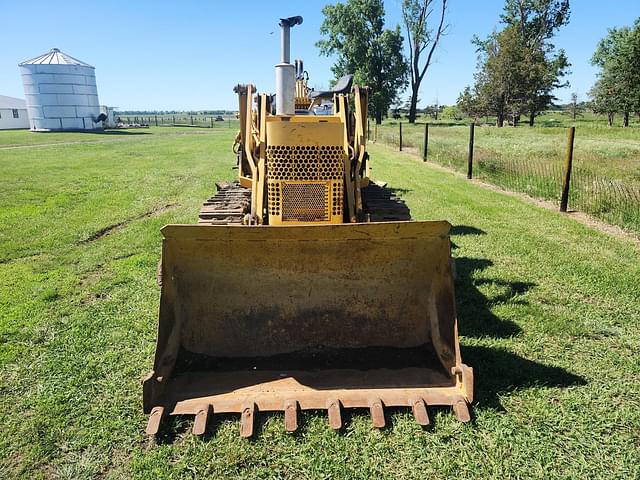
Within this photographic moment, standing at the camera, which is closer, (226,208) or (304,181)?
(304,181)

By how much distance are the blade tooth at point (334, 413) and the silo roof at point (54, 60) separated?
5455 cm

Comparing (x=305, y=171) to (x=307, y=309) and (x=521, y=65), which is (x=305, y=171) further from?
(x=521, y=65)

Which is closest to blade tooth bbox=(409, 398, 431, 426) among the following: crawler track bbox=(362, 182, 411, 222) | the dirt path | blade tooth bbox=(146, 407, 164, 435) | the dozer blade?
the dozer blade

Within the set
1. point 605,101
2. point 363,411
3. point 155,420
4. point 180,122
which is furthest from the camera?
point 180,122

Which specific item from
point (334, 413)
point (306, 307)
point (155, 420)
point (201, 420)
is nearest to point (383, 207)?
point (306, 307)

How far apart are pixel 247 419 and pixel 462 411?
1433 mm

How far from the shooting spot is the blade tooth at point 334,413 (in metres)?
3.18

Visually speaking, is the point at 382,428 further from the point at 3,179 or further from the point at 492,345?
the point at 3,179

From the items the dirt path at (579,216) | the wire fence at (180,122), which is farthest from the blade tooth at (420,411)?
the wire fence at (180,122)

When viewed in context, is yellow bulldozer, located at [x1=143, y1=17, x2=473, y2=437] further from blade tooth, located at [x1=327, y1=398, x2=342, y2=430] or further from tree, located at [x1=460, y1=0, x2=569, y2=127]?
tree, located at [x1=460, y1=0, x2=569, y2=127]

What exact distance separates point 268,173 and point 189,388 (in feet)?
6.18

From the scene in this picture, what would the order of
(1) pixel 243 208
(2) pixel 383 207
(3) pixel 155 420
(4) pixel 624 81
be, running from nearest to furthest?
(3) pixel 155 420 < (1) pixel 243 208 < (2) pixel 383 207 < (4) pixel 624 81

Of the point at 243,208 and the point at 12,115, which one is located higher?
the point at 12,115

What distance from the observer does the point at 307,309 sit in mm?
3980
